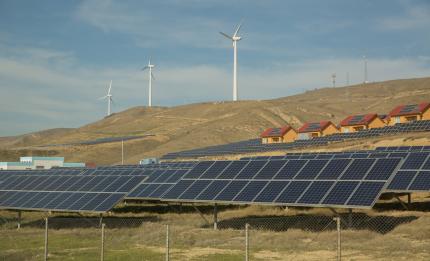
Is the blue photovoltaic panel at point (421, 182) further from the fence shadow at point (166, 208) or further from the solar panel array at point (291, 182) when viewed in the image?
the fence shadow at point (166, 208)

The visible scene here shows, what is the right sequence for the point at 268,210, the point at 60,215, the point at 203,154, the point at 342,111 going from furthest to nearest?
the point at 342,111
the point at 203,154
the point at 60,215
the point at 268,210

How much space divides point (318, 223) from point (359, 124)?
6040cm

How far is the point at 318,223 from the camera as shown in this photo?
2873cm

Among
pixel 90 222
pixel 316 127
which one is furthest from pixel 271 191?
pixel 316 127

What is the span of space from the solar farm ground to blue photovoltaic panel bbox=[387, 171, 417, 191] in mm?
1489

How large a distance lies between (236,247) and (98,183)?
14.5 metres

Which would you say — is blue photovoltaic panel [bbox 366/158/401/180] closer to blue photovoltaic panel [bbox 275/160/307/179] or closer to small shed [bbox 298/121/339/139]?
blue photovoltaic panel [bbox 275/160/307/179]

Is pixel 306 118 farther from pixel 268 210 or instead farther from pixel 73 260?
pixel 73 260

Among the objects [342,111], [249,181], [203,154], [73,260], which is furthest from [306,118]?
[73,260]

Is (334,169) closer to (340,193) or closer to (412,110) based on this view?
(340,193)

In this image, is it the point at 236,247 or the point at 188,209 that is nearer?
the point at 236,247

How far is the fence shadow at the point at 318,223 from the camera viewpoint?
2615 centimetres

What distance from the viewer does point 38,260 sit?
65.2 feet

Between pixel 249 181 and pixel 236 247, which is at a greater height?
pixel 249 181
